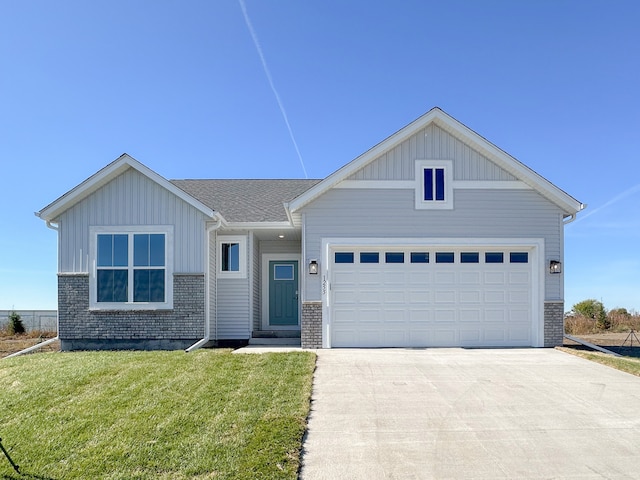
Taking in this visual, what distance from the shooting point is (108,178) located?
39.2ft

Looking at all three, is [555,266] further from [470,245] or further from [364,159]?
[364,159]

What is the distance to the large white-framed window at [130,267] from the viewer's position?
11898mm

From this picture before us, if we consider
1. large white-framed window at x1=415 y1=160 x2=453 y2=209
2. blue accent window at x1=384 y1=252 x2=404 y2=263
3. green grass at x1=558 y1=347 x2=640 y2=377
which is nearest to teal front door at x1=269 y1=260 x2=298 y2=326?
blue accent window at x1=384 y1=252 x2=404 y2=263

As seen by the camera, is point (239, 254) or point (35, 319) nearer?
point (239, 254)

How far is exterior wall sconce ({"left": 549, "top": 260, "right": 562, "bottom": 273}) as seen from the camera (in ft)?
37.8

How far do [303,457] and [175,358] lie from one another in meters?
5.65

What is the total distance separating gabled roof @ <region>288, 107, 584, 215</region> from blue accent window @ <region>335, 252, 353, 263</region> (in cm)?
153

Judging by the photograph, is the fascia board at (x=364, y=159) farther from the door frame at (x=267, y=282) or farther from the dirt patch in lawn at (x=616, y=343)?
the dirt patch in lawn at (x=616, y=343)

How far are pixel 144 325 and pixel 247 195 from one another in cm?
575

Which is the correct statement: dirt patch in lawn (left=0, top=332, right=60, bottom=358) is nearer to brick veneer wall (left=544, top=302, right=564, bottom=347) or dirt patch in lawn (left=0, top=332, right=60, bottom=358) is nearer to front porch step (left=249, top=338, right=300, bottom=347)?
front porch step (left=249, top=338, right=300, bottom=347)

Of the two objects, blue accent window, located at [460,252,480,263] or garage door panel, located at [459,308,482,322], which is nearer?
garage door panel, located at [459,308,482,322]

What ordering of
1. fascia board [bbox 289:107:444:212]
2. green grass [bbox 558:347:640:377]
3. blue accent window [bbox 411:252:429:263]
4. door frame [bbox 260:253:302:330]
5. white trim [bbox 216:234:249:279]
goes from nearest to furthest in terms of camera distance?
green grass [bbox 558:347:640:377], fascia board [bbox 289:107:444:212], blue accent window [bbox 411:252:429:263], white trim [bbox 216:234:249:279], door frame [bbox 260:253:302:330]

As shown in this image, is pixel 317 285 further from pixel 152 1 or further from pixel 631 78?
pixel 631 78

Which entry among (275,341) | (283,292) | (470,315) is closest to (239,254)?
(283,292)
